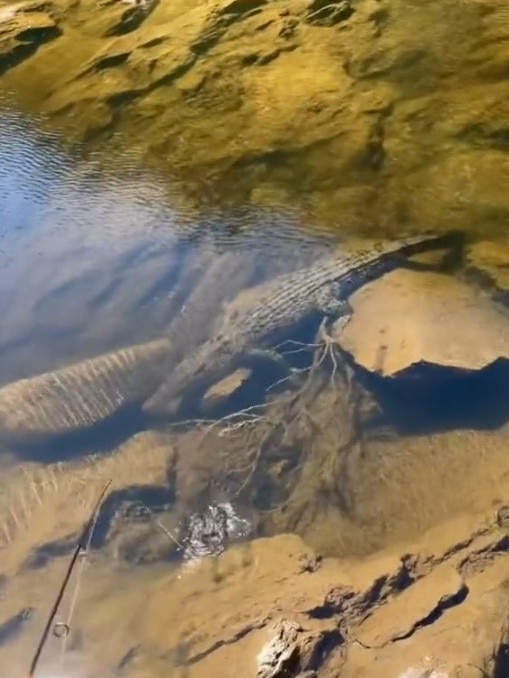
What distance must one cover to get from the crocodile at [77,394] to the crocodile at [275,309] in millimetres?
137

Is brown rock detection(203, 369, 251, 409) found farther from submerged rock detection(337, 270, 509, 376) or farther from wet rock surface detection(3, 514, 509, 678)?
wet rock surface detection(3, 514, 509, 678)

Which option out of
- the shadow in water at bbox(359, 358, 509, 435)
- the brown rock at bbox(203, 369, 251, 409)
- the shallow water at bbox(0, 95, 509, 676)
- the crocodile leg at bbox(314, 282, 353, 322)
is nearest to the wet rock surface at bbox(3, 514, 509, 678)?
the shallow water at bbox(0, 95, 509, 676)

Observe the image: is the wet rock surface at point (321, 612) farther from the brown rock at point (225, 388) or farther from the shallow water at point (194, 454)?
the brown rock at point (225, 388)

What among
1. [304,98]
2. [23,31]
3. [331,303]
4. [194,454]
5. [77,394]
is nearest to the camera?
[194,454]

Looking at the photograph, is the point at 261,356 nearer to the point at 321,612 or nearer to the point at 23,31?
the point at 321,612

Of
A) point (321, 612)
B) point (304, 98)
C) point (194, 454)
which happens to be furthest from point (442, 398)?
point (304, 98)

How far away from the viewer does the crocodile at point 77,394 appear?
4281 mm

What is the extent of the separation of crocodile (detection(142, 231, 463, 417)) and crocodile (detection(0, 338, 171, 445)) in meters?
0.14

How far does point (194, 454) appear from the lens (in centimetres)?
398

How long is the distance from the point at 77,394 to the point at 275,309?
1.14 meters

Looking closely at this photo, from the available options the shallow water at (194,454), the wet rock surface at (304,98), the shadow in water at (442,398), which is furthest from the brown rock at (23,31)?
the shadow in water at (442,398)

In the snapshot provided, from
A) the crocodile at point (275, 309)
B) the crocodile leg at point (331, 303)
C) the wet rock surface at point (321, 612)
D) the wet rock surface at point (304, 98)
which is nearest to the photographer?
the wet rock surface at point (321, 612)

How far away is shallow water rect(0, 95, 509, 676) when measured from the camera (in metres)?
3.53

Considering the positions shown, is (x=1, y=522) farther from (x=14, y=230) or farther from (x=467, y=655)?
(x=14, y=230)
